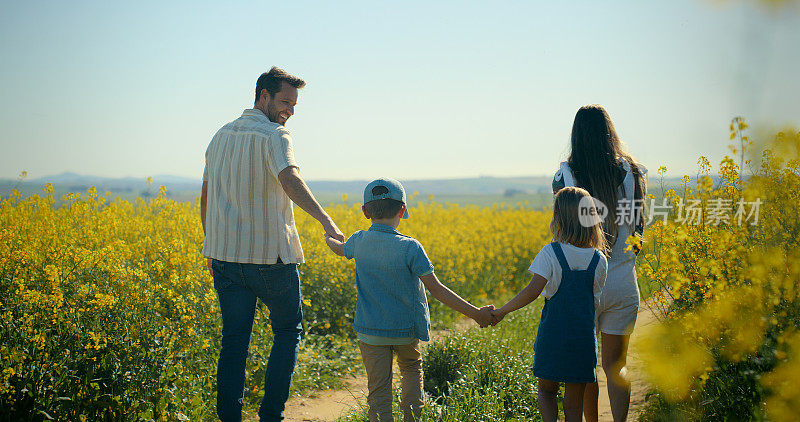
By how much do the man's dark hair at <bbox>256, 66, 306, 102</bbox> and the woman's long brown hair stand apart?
150cm

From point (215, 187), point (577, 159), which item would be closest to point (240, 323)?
point (215, 187)

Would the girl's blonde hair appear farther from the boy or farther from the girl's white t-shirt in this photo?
the boy

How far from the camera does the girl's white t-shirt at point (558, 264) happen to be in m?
2.64

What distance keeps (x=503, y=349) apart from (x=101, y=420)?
2754 mm

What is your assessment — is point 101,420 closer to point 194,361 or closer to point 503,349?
point 194,361

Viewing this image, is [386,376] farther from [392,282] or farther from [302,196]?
[302,196]

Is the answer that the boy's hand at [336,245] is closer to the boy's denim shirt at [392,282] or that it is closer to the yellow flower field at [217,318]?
the boy's denim shirt at [392,282]

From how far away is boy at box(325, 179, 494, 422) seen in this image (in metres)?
2.75

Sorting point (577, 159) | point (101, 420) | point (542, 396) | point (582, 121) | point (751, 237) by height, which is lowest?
point (101, 420)

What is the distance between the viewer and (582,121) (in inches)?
115

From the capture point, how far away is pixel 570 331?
8.57ft

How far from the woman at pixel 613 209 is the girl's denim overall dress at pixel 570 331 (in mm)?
240

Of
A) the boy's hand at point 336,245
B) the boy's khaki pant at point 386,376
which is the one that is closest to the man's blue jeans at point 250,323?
the boy's hand at point 336,245

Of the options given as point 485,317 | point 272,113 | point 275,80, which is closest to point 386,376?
point 485,317
